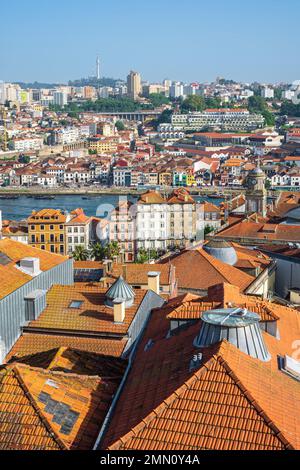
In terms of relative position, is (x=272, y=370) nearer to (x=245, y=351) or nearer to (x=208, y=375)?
(x=245, y=351)

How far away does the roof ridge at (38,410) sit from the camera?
3.60m

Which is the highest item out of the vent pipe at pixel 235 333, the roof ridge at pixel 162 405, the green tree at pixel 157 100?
the green tree at pixel 157 100

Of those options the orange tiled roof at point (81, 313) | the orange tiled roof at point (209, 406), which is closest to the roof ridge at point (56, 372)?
the orange tiled roof at point (209, 406)

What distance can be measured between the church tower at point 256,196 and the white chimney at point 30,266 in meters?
11.2

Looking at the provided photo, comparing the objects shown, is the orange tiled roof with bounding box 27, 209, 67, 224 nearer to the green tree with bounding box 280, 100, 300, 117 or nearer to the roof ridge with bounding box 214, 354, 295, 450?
the roof ridge with bounding box 214, 354, 295, 450

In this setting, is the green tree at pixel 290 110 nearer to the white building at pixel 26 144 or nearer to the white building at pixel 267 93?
the white building at pixel 267 93

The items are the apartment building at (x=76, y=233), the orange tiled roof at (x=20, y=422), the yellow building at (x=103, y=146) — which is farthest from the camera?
the yellow building at (x=103, y=146)

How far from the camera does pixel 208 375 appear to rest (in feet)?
12.1

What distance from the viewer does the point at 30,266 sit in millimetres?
6203

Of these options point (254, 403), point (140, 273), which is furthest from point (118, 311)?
point (140, 273)

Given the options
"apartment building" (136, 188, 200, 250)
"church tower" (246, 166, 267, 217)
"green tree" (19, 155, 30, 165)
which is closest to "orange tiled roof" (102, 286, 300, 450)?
"church tower" (246, 166, 267, 217)

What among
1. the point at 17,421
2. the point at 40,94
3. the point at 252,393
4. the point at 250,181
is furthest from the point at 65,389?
the point at 40,94

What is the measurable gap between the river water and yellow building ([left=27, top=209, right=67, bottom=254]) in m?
10.1

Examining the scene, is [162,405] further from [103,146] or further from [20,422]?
[103,146]
